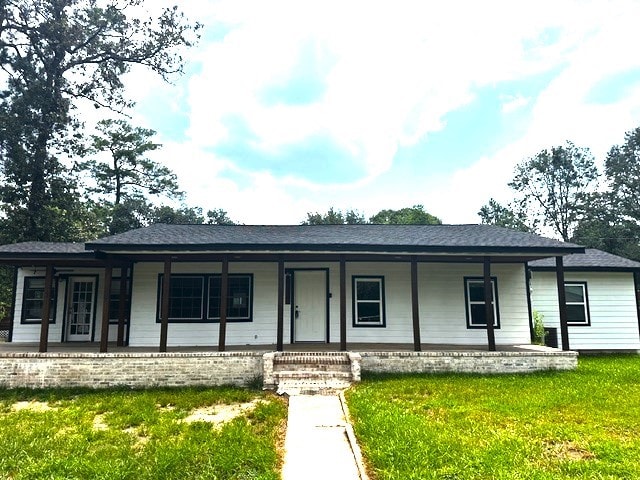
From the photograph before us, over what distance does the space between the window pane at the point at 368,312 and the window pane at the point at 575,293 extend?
20.5 ft

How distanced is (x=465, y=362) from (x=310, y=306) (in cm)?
403

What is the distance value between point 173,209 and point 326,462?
30651 millimetres

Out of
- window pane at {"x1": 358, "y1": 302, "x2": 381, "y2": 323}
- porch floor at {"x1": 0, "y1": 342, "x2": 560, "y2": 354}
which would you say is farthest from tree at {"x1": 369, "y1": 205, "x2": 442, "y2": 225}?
porch floor at {"x1": 0, "y1": 342, "x2": 560, "y2": 354}

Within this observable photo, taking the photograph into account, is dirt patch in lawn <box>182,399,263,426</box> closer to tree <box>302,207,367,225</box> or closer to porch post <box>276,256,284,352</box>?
porch post <box>276,256,284,352</box>

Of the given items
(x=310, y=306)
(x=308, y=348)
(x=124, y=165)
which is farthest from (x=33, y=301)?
(x=124, y=165)

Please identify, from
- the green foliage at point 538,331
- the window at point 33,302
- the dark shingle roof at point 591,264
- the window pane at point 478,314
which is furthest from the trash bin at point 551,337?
the window at point 33,302

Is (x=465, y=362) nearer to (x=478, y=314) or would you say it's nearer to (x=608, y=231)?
(x=478, y=314)

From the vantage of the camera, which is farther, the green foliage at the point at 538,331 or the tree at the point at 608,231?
the tree at the point at 608,231

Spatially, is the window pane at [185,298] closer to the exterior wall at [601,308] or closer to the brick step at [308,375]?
the brick step at [308,375]

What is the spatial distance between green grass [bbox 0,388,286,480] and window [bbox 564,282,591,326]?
9916 millimetres

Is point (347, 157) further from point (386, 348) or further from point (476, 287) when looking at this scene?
point (386, 348)

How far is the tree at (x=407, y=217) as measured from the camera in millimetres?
40816

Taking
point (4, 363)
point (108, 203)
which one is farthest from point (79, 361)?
point (108, 203)

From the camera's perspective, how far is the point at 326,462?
4.16 meters
